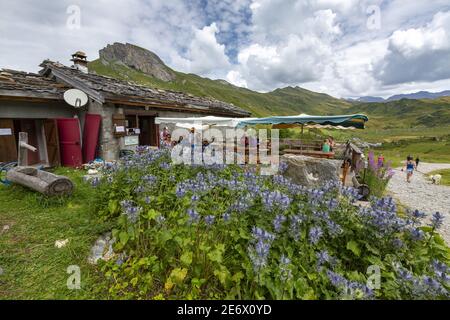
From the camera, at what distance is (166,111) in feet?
42.7

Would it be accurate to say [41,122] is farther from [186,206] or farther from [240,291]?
[240,291]

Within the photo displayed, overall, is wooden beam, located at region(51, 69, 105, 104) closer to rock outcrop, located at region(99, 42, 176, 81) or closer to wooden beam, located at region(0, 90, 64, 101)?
wooden beam, located at region(0, 90, 64, 101)

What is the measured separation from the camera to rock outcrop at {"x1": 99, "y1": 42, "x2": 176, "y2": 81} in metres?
109

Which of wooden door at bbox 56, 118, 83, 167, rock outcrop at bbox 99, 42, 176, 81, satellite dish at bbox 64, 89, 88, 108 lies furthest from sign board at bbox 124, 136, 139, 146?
rock outcrop at bbox 99, 42, 176, 81

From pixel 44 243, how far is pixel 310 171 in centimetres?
726

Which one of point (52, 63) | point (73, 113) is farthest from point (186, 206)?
point (52, 63)

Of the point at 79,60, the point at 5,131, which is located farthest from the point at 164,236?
the point at 79,60

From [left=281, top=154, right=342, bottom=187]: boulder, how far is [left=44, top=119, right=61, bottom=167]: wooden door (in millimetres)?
9384

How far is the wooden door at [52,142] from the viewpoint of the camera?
9.16m

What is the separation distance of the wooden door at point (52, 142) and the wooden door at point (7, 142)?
3.56 feet

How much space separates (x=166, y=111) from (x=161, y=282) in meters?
11.5

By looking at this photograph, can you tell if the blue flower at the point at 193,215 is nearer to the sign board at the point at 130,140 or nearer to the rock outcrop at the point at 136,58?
the sign board at the point at 130,140

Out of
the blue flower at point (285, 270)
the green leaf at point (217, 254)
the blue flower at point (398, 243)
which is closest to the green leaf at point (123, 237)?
the green leaf at point (217, 254)

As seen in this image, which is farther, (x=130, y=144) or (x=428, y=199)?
(x=428, y=199)
